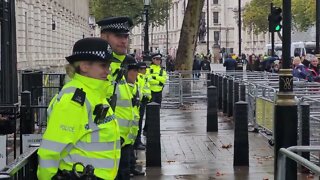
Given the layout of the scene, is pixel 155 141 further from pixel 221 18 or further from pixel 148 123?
pixel 221 18

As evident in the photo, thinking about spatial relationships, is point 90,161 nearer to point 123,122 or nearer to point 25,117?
point 123,122

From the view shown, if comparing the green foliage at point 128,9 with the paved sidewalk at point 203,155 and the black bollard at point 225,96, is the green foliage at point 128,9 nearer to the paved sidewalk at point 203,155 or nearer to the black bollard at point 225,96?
the black bollard at point 225,96

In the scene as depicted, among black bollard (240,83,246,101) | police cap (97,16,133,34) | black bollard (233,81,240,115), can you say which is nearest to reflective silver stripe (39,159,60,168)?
police cap (97,16,133,34)

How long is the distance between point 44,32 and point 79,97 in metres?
36.9

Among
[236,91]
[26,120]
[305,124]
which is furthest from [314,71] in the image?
[26,120]

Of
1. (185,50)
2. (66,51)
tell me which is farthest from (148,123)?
(66,51)

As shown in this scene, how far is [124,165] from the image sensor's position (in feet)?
22.1

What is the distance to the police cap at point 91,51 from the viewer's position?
15.2 ft

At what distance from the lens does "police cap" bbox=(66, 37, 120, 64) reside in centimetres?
463

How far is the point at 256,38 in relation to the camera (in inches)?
4616

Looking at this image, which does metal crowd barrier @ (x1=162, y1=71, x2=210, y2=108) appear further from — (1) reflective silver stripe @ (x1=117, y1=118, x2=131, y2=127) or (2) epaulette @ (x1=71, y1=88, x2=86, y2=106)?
(2) epaulette @ (x1=71, y1=88, x2=86, y2=106)

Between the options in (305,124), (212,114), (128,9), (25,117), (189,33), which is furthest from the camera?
(128,9)

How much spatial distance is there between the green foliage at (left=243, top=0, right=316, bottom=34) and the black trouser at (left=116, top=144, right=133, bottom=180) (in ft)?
207

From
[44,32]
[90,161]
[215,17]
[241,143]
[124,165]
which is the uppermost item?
[215,17]
